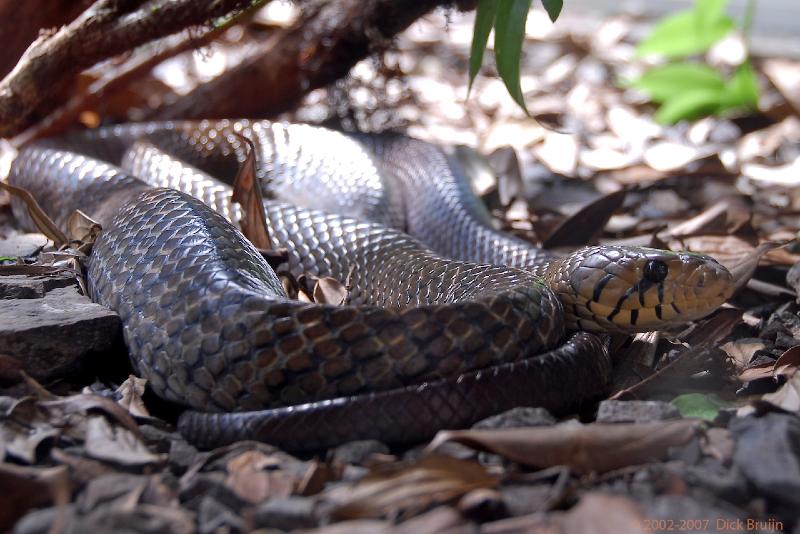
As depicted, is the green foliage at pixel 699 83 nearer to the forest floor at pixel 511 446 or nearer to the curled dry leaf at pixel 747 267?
the forest floor at pixel 511 446

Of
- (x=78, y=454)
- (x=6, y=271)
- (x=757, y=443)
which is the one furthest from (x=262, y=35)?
(x=757, y=443)

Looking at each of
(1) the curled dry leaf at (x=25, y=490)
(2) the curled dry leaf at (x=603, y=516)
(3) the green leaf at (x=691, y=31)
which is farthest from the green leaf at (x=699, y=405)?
(3) the green leaf at (x=691, y=31)

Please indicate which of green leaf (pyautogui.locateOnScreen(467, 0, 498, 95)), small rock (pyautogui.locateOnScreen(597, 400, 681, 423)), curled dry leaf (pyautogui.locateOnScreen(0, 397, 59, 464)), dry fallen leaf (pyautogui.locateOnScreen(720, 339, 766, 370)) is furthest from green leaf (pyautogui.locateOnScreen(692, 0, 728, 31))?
curled dry leaf (pyautogui.locateOnScreen(0, 397, 59, 464))

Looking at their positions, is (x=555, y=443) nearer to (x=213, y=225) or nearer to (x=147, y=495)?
(x=147, y=495)

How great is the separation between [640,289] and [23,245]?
3217 millimetres

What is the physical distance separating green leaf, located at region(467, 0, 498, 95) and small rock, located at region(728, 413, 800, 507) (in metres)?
2.45

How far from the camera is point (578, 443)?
249cm

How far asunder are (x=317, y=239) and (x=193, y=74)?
14.8 ft

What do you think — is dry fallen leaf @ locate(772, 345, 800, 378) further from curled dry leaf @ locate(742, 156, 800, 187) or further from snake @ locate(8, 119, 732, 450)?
curled dry leaf @ locate(742, 156, 800, 187)

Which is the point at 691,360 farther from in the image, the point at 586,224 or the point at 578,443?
the point at 586,224

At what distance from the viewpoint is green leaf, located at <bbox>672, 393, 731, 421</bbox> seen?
2859mm

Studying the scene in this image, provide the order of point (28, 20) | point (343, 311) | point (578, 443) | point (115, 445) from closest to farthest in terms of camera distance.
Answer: point (578, 443) < point (115, 445) < point (343, 311) < point (28, 20)

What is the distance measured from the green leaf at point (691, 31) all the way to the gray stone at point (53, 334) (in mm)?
6219

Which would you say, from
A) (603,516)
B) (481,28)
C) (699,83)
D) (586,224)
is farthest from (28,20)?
(699,83)
